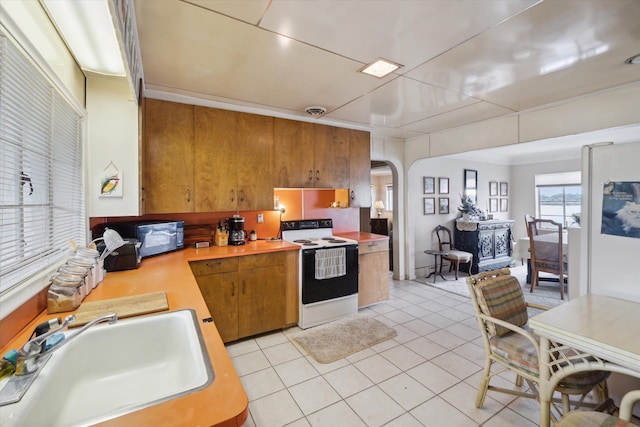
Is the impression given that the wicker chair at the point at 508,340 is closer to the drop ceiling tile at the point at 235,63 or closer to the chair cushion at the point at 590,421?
the chair cushion at the point at 590,421

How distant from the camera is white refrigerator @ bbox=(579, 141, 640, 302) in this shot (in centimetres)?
181

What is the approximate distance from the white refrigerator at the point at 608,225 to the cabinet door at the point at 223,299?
2.83 m

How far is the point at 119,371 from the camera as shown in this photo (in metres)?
1.24

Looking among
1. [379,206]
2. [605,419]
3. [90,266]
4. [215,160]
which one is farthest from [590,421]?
[379,206]

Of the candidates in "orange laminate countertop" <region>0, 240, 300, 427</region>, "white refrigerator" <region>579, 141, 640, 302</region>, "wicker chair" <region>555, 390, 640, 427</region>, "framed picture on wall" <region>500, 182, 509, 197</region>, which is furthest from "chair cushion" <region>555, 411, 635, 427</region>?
"framed picture on wall" <region>500, 182, 509, 197</region>

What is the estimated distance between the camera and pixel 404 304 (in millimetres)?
3859

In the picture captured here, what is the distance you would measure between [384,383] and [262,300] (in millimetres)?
1379

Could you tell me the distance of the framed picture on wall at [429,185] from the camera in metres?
5.45

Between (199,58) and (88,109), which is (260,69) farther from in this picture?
(88,109)

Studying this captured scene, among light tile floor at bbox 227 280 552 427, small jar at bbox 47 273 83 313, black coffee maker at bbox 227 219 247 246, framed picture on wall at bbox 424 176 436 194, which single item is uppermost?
framed picture on wall at bbox 424 176 436 194

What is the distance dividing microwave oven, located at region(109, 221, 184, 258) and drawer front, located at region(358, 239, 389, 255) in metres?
2.08

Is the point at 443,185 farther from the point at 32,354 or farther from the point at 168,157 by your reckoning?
the point at 32,354

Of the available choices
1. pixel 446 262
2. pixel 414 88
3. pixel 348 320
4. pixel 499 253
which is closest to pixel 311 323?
pixel 348 320

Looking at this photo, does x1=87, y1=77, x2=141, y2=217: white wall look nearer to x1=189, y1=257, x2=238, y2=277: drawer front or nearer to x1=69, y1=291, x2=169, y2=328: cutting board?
x1=189, y1=257, x2=238, y2=277: drawer front
